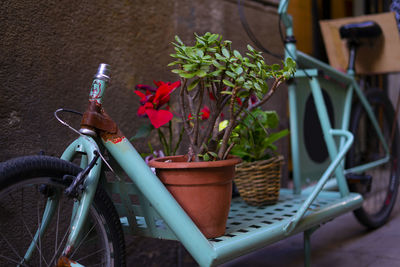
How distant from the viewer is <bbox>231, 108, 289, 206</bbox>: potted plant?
1947 mm

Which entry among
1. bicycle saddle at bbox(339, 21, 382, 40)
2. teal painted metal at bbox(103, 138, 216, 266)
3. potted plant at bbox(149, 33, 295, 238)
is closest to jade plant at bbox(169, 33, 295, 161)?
potted plant at bbox(149, 33, 295, 238)

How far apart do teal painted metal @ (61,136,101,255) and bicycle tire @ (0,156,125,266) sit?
47 millimetres

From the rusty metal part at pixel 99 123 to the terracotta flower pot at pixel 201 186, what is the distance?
149mm

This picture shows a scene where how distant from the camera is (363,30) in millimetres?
2598

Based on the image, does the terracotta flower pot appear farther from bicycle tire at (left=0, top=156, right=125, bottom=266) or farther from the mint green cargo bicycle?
bicycle tire at (left=0, top=156, right=125, bottom=266)

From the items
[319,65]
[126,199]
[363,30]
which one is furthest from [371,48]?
[126,199]

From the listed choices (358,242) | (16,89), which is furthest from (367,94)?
(16,89)

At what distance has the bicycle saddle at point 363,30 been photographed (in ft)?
8.49

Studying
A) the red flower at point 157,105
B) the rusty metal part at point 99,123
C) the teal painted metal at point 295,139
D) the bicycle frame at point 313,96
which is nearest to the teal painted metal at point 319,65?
the bicycle frame at point 313,96

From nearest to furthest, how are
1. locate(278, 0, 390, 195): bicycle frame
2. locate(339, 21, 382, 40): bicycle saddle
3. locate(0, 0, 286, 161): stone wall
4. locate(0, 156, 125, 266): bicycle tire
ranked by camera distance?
locate(0, 156, 125, 266): bicycle tire
locate(0, 0, 286, 161): stone wall
locate(278, 0, 390, 195): bicycle frame
locate(339, 21, 382, 40): bicycle saddle

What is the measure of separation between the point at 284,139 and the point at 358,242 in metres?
0.80

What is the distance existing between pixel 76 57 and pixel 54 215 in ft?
2.41

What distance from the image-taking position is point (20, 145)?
1.67 meters

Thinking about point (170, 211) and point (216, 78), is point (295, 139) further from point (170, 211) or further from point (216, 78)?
point (170, 211)
